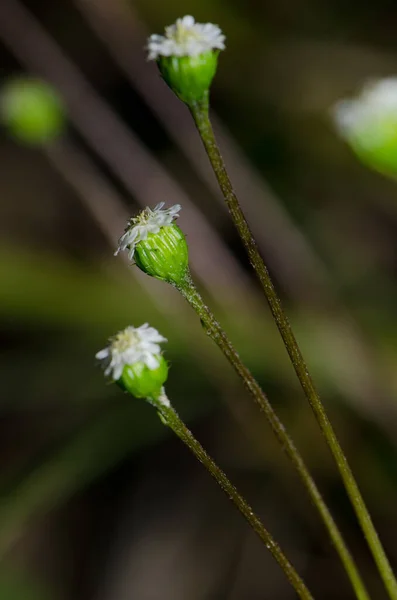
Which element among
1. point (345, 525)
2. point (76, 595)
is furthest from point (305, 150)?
point (76, 595)

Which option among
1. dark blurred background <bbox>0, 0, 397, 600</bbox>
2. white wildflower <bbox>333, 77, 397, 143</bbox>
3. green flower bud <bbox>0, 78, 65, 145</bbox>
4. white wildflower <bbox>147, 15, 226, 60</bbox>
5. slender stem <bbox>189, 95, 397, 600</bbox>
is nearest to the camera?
slender stem <bbox>189, 95, 397, 600</bbox>

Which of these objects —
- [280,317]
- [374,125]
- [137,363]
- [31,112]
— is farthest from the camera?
[31,112]

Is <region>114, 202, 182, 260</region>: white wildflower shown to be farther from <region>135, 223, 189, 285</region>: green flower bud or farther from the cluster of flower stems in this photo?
the cluster of flower stems

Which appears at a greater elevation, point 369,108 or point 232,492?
point 369,108

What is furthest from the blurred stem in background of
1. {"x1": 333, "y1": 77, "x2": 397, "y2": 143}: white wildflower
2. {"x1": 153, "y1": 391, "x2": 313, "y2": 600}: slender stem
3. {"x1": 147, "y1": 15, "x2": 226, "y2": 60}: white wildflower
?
{"x1": 333, "y1": 77, "x2": 397, "y2": 143}: white wildflower

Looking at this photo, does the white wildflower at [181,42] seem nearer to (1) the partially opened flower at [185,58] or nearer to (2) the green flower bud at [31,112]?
(1) the partially opened flower at [185,58]

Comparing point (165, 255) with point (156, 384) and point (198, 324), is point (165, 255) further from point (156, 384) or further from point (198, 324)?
point (198, 324)

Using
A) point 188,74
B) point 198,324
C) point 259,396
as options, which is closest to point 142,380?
point 259,396
